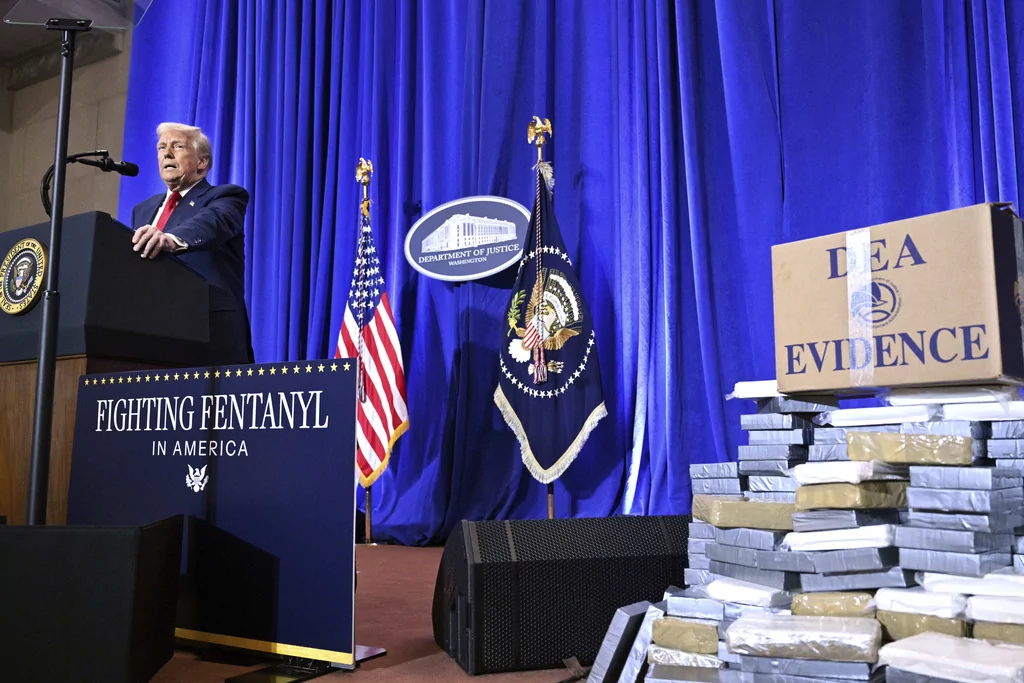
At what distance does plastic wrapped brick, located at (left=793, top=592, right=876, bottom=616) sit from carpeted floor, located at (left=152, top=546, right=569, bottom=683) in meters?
0.48

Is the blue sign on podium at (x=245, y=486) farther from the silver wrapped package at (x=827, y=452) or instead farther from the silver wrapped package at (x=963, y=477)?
the silver wrapped package at (x=963, y=477)

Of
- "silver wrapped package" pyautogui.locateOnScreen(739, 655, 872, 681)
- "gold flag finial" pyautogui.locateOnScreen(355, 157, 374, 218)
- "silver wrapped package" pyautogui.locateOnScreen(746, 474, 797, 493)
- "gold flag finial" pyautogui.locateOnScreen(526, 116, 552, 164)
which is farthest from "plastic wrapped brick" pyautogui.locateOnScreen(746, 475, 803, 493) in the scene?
"gold flag finial" pyautogui.locateOnScreen(355, 157, 374, 218)

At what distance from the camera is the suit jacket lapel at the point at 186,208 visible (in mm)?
2551

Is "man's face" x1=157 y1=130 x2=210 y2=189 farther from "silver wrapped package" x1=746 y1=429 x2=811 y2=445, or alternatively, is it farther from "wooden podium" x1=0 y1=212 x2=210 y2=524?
"silver wrapped package" x1=746 y1=429 x2=811 y2=445

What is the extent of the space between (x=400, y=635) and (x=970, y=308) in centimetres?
145

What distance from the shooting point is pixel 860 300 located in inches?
68.7

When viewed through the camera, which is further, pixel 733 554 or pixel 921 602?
pixel 733 554

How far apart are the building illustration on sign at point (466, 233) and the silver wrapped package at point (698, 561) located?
2.73 m

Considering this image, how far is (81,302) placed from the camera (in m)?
1.98

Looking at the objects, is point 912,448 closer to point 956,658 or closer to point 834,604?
point 834,604

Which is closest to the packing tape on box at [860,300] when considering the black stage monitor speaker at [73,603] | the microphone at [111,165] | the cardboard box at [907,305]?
the cardboard box at [907,305]

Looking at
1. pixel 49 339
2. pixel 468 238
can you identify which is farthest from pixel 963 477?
pixel 468 238

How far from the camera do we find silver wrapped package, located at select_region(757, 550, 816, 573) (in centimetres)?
162

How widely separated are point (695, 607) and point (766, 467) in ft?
1.24
